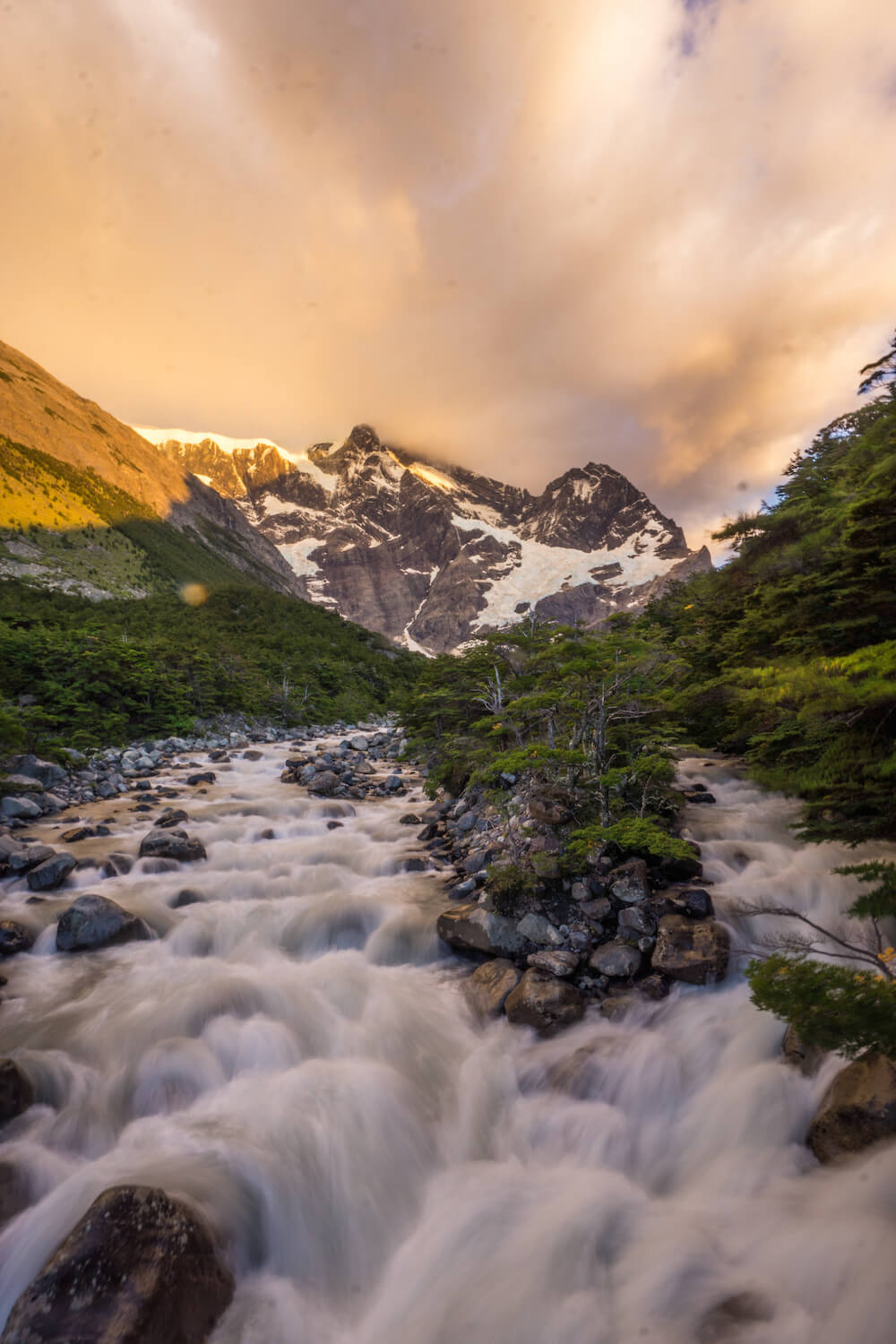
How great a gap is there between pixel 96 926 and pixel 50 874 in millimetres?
2212

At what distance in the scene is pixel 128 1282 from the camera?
319 centimetres

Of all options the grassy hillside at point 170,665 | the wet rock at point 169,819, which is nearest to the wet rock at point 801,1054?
the grassy hillside at point 170,665

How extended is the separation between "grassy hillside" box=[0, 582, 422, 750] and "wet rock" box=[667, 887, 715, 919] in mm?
11743

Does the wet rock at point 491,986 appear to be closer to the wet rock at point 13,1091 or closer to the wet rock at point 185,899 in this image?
the wet rock at point 13,1091

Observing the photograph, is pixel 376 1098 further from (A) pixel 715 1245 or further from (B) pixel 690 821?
(B) pixel 690 821

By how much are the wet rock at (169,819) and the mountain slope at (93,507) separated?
42692 mm

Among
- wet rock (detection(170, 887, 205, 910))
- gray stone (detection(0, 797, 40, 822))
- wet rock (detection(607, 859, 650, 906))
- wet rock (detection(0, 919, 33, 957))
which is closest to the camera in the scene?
wet rock (detection(607, 859, 650, 906))

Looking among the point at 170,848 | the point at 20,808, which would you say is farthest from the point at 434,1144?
the point at 20,808

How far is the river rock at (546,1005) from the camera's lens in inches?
242

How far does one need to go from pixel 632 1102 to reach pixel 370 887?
602 centimetres

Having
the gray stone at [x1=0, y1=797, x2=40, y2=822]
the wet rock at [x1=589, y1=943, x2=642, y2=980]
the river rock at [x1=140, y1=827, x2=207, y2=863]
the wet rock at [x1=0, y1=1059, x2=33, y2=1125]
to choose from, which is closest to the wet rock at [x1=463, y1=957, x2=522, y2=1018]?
the wet rock at [x1=589, y1=943, x2=642, y2=980]

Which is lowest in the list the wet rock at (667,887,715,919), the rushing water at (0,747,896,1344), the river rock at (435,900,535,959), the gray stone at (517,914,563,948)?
the rushing water at (0,747,896,1344)

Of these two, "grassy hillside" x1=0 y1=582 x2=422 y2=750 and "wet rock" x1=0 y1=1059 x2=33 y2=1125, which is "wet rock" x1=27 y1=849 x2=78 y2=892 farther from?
"wet rock" x1=0 y1=1059 x2=33 y2=1125

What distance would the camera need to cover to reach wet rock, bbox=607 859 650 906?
723cm
